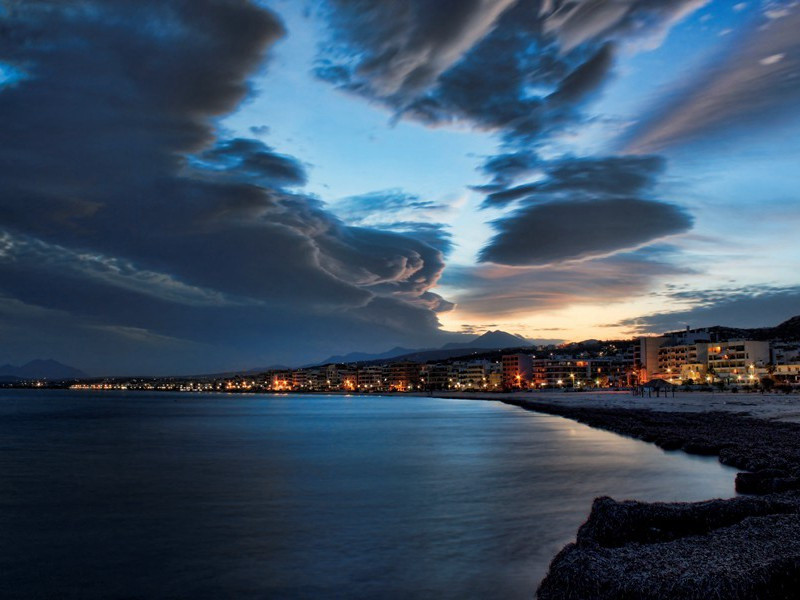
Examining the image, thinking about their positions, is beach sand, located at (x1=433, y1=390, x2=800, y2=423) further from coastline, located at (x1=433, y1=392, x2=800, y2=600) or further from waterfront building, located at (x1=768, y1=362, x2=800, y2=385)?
waterfront building, located at (x1=768, y1=362, x2=800, y2=385)

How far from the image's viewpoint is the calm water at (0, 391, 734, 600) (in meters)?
12.5

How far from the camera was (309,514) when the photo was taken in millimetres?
19234

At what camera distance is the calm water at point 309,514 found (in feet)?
41.1

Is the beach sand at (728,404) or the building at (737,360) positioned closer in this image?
the beach sand at (728,404)

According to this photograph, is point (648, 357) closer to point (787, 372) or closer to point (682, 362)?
point (682, 362)

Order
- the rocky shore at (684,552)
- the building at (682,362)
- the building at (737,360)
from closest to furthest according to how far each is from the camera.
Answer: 1. the rocky shore at (684,552)
2. the building at (737,360)
3. the building at (682,362)

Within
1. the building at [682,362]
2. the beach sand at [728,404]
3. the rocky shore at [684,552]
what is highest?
the building at [682,362]

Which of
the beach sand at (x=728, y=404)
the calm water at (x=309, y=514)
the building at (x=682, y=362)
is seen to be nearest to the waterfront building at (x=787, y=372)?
the building at (x=682, y=362)

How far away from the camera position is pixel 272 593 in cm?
1172

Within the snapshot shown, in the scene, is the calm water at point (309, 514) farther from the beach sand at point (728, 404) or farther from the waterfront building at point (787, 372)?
the waterfront building at point (787, 372)

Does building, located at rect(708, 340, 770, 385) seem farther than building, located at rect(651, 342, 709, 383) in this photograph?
No

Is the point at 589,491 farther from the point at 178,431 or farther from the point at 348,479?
the point at 178,431

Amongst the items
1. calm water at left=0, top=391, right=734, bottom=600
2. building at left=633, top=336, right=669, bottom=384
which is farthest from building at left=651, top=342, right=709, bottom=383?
calm water at left=0, top=391, right=734, bottom=600

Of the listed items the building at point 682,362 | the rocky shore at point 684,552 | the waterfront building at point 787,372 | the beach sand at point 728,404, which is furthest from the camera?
the building at point 682,362
